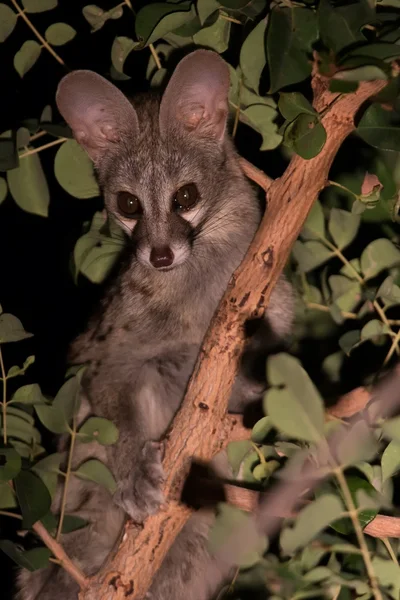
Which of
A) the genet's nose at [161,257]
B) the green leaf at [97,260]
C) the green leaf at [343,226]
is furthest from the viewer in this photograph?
the green leaf at [97,260]

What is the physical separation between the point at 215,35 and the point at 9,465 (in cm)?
131

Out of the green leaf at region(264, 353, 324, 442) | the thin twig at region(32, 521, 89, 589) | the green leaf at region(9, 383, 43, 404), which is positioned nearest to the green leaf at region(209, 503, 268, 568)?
the green leaf at region(264, 353, 324, 442)

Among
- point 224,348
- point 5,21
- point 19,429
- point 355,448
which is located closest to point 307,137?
point 224,348

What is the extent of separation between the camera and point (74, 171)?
2.71 m

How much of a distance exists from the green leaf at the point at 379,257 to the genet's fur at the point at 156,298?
3.03 ft

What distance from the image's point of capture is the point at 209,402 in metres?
2.26

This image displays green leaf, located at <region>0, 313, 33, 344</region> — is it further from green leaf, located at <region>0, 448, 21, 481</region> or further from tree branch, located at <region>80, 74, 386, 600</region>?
tree branch, located at <region>80, 74, 386, 600</region>

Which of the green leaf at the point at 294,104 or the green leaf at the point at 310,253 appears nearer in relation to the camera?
A: the green leaf at the point at 294,104

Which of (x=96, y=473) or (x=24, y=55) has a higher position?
(x=24, y=55)

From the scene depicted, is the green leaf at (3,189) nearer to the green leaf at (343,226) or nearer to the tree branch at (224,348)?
the tree branch at (224,348)

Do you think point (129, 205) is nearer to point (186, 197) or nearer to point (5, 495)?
point (186, 197)

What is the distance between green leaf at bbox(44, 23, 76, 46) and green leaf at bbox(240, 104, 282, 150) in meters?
0.56

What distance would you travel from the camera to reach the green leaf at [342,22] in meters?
1.73

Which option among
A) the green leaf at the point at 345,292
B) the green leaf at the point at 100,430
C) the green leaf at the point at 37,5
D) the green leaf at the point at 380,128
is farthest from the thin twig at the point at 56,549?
the green leaf at the point at 37,5
